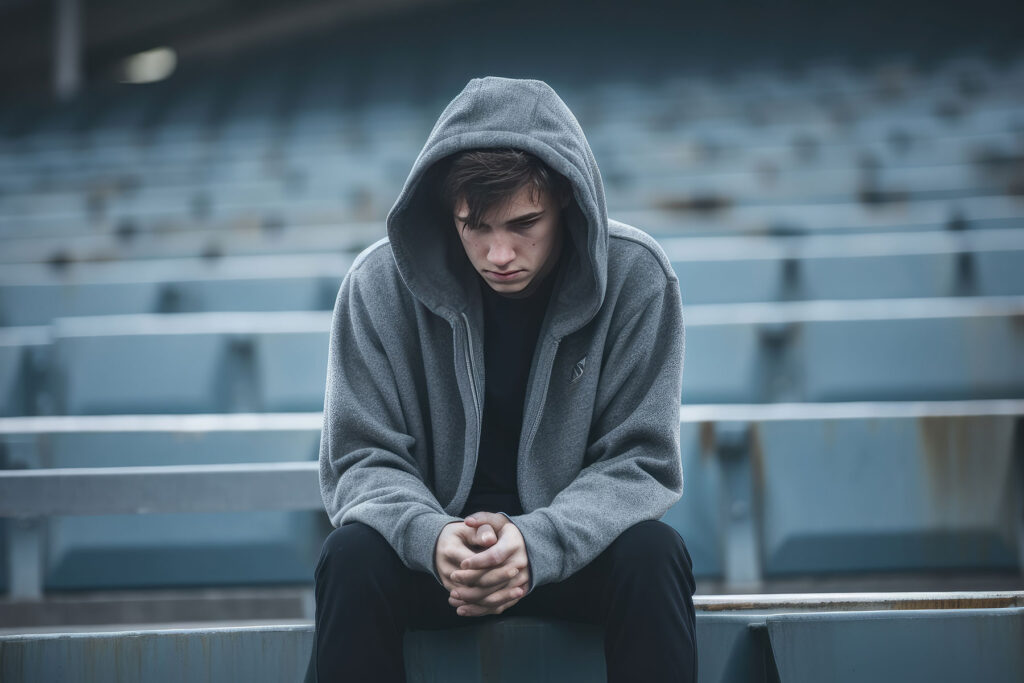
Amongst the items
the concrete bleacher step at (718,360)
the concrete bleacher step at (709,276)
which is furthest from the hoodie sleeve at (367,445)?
the concrete bleacher step at (709,276)

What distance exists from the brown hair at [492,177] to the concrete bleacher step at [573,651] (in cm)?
23

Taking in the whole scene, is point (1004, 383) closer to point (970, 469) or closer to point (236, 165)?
point (970, 469)

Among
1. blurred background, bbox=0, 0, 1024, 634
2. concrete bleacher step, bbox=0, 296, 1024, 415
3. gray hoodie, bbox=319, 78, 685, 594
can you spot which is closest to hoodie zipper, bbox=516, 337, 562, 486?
gray hoodie, bbox=319, 78, 685, 594

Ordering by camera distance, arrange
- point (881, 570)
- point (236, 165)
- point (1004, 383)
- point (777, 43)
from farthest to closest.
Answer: point (777, 43) < point (236, 165) < point (1004, 383) < point (881, 570)

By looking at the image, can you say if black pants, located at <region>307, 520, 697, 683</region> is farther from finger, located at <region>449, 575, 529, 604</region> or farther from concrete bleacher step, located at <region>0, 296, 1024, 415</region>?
concrete bleacher step, located at <region>0, 296, 1024, 415</region>

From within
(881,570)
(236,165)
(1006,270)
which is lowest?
(881,570)

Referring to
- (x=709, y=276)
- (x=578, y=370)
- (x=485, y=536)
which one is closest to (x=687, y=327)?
(x=709, y=276)

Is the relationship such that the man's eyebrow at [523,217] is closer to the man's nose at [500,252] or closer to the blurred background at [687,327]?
the man's nose at [500,252]

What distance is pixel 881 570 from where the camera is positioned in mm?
711

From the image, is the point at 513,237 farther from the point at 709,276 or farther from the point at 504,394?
the point at 709,276

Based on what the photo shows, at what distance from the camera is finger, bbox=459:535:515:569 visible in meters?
0.46

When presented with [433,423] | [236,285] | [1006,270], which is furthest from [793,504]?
[236,285]

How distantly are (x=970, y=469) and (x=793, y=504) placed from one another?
0.43ft

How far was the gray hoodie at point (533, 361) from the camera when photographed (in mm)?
530
